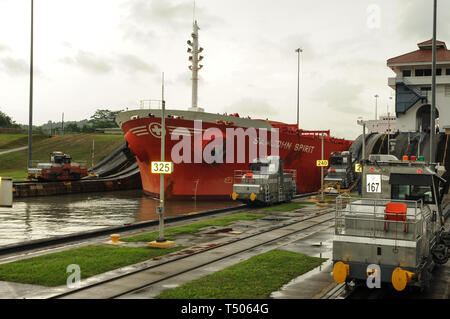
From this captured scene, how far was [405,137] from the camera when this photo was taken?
62375 mm

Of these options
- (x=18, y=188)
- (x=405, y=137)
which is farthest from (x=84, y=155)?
(x=405, y=137)

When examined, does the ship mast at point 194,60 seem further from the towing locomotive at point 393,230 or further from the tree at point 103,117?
the tree at point 103,117

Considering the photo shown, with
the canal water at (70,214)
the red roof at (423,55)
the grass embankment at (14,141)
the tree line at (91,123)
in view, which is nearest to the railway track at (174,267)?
the canal water at (70,214)

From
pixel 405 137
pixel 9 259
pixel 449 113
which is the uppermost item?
pixel 449 113

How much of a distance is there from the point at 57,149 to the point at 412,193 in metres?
68.4

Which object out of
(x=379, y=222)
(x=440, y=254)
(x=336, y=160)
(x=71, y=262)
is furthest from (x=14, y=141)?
(x=440, y=254)

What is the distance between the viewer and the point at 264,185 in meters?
30.0

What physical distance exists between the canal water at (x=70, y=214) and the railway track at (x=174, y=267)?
7567 millimetres

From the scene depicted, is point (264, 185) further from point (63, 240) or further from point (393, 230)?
point (393, 230)

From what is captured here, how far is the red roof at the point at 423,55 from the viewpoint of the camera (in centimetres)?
7019

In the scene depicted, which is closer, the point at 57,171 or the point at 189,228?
the point at 189,228
